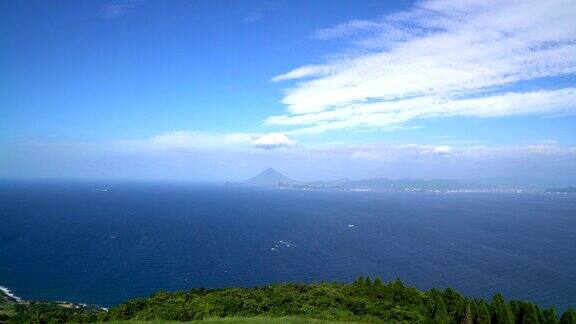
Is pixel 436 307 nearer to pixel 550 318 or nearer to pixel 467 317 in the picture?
pixel 467 317

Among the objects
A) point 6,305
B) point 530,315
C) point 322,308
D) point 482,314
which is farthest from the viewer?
point 6,305

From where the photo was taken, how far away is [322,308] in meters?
29.9

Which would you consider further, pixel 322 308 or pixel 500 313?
pixel 500 313

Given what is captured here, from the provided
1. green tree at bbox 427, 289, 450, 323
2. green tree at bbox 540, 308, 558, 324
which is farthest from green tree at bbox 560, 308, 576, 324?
green tree at bbox 427, 289, 450, 323

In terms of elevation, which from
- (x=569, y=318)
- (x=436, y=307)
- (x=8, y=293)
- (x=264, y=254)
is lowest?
(x=8, y=293)

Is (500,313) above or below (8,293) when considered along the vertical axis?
above

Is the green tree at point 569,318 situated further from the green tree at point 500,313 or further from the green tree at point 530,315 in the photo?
the green tree at point 500,313

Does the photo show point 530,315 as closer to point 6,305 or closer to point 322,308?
point 322,308

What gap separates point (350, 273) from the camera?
8519 cm

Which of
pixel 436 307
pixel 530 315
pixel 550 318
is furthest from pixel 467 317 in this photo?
pixel 550 318

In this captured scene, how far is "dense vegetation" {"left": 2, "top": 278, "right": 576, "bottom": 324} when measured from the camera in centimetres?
2773

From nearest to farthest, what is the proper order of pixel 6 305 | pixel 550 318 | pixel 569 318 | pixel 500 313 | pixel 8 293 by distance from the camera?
pixel 569 318 → pixel 550 318 → pixel 500 313 → pixel 6 305 → pixel 8 293

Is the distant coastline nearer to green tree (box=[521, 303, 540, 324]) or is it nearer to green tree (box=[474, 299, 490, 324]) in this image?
green tree (box=[474, 299, 490, 324])

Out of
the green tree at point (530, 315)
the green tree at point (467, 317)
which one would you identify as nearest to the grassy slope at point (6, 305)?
the green tree at point (467, 317)
